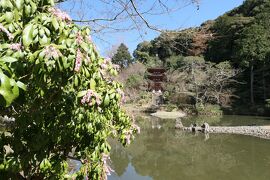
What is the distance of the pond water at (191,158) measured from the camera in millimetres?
9062

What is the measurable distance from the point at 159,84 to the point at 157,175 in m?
19.9

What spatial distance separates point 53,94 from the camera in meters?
2.02

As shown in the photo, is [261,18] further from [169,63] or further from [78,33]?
[78,33]

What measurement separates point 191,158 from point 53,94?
9386mm

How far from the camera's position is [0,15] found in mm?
1634

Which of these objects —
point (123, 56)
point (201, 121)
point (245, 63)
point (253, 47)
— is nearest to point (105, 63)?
point (201, 121)

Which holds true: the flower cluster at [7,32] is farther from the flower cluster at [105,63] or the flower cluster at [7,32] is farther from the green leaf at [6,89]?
the flower cluster at [105,63]

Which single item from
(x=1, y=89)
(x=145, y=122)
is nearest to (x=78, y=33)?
(x=1, y=89)

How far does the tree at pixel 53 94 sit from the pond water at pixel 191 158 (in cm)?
607

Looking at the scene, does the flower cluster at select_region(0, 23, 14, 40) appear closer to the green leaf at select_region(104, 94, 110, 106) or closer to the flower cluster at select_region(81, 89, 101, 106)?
the flower cluster at select_region(81, 89, 101, 106)

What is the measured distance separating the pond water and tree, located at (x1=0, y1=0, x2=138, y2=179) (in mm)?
6070

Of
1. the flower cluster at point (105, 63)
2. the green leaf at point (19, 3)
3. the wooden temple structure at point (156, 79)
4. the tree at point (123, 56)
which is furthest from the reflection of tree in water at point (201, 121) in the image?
the green leaf at point (19, 3)

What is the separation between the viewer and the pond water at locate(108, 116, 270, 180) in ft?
29.7

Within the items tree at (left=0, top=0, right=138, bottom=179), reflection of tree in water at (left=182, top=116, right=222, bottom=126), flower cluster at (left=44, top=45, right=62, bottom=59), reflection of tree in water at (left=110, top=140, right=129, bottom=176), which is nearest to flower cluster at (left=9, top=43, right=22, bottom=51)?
tree at (left=0, top=0, right=138, bottom=179)
